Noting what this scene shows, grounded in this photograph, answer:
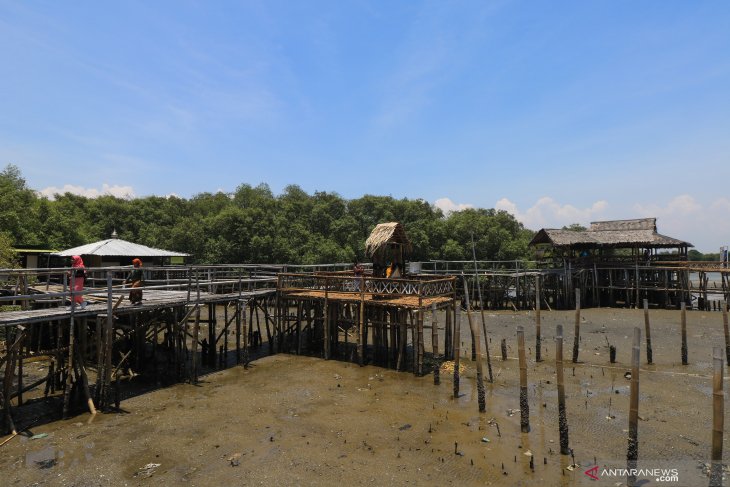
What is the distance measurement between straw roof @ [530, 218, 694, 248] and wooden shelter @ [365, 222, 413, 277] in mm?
19773

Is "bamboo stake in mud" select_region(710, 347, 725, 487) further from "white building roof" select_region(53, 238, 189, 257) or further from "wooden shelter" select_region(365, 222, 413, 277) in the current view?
"white building roof" select_region(53, 238, 189, 257)

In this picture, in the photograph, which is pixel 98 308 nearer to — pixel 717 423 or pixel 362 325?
pixel 362 325

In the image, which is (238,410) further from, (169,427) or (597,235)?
(597,235)

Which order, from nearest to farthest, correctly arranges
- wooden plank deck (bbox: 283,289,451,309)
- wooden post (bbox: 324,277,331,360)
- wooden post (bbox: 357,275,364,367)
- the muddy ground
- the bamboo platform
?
1. the muddy ground
2. the bamboo platform
3. wooden plank deck (bbox: 283,289,451,309)
4. wooden post (bbox: 357,275,364,367)
5. wooden post (bbox: 324,277,331,360)

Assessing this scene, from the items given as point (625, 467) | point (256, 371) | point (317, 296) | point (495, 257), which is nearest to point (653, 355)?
point (625, 467)

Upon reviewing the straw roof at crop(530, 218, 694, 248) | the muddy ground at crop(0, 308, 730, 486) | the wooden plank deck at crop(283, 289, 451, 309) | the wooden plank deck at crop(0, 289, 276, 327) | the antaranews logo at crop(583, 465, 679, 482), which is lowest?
the antaranews logo at crop(583, 465, 679, 482)

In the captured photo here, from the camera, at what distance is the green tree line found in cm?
3994

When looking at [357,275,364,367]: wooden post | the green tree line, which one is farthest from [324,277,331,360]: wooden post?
the green tree line

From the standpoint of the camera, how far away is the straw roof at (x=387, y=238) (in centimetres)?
1933

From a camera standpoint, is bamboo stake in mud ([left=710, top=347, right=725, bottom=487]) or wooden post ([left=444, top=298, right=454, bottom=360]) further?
wooden post ([left=444, top=298, right=454, bottom=360])

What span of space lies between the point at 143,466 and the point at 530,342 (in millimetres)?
19189

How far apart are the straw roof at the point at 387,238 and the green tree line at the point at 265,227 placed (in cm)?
2223

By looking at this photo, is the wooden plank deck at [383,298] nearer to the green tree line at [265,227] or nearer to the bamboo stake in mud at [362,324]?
the bamboo stake in mud at [362,324]

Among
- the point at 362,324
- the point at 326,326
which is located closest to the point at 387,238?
the point at 362,324
